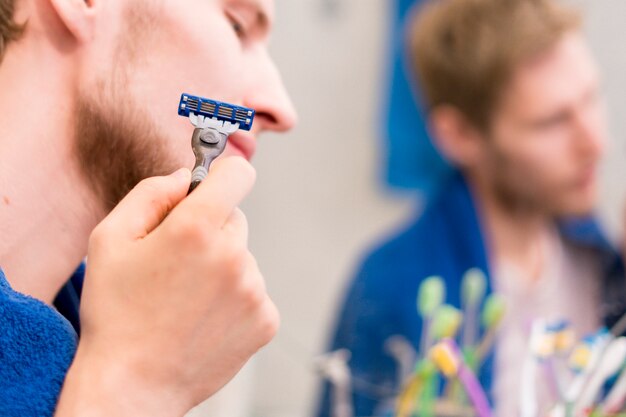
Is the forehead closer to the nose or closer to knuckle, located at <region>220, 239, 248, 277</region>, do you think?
the nose

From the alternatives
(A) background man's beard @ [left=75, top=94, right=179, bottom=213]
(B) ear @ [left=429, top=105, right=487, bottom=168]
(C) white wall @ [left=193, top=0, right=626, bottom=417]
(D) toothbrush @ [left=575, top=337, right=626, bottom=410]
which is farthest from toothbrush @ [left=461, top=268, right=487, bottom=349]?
(C) white wall @ [left=193, top=0, right=626, bottom=417]

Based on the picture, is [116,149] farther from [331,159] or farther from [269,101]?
[331,159]

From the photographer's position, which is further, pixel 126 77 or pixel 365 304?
pixel 365 304

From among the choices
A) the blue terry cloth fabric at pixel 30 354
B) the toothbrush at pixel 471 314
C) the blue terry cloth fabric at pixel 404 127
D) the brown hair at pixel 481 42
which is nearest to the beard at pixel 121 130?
the blue terry cloth fabric at pixel 30 354

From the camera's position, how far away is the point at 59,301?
1.86 feet

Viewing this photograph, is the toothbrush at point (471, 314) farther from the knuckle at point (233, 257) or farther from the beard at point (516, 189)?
the knuckle at point (233, 257)

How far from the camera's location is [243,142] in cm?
56

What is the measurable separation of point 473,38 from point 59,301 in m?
0.95

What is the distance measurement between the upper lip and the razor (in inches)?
3.6

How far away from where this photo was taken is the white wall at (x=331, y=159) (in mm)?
1805

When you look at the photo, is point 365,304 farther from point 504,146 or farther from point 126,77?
point 126,77

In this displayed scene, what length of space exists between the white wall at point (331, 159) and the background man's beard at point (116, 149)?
1200mm

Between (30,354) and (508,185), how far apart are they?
42.8 inches

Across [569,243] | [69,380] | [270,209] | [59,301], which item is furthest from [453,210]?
[69,380]
